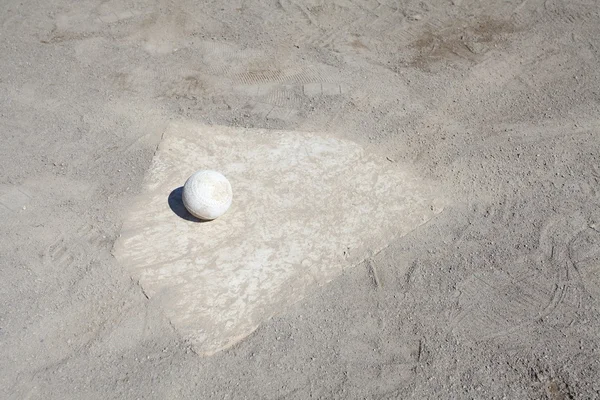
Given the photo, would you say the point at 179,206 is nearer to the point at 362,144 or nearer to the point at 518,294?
the point at 362,144

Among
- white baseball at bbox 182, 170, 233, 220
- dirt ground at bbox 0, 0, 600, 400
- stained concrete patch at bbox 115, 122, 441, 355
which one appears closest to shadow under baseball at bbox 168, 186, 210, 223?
stained concrete patch at bbox 115, 122, 441, 355

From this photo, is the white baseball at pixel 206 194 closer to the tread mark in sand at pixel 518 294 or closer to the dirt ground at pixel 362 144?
the dirt ground at pixel 362 144

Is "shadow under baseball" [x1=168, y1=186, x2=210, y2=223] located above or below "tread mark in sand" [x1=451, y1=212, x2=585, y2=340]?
below

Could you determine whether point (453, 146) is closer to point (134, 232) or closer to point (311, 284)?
point (311, 284)

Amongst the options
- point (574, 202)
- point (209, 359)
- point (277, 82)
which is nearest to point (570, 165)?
point (574, 202)

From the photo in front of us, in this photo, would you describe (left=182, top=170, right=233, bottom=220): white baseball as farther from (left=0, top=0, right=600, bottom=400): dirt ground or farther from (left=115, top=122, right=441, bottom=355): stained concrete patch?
(left=0, top=0, right=600, bottom=400): dirt ground

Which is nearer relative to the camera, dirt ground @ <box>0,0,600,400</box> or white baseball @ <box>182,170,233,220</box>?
dirt ground @ <box>0,0,600,400</box>

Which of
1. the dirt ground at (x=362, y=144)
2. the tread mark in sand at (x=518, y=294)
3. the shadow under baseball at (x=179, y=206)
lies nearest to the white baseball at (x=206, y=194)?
the shadow under baseball at (x=179, y=206)
